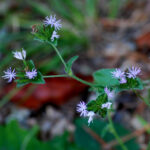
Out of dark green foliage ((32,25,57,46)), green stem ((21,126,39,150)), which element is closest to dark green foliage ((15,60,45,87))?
dark green foliage ((32,25,57,46))

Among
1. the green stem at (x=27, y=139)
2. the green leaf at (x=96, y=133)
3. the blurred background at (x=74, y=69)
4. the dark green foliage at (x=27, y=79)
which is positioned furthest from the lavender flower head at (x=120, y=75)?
the green stem at (x=27, y=139)

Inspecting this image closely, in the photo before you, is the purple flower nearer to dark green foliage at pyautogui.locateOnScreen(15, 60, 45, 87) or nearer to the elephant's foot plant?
the elephant's foot plant

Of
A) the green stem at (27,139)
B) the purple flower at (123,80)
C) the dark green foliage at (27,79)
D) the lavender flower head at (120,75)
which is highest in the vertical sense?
the green stem at (27,139)

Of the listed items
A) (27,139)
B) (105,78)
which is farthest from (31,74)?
(27,139)

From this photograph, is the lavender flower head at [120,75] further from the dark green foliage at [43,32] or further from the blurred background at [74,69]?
the blurred background at [74,69]

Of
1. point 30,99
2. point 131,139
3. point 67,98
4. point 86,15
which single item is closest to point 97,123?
point 131,139
